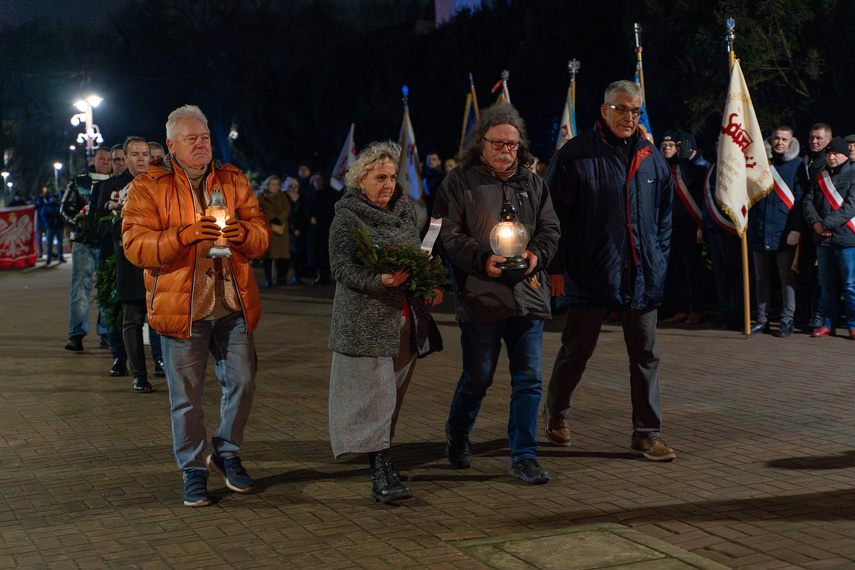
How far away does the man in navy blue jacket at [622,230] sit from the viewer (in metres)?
6.30

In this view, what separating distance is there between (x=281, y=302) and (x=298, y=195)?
4.87 metres

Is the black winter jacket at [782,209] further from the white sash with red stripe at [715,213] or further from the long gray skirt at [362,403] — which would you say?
the long gray skirt at [362,403]

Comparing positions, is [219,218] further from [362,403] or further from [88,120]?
[88,120]

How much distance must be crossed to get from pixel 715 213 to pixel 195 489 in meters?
7.92

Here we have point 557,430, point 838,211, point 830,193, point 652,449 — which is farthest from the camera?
point 830,193

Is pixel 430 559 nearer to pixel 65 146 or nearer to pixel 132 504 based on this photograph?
pixel 132 504

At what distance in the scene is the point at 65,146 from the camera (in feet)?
222

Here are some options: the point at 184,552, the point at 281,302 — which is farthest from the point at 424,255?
the point at 281,302

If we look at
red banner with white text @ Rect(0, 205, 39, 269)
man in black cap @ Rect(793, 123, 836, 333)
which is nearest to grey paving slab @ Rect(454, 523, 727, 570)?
man in black cap @ Rect(793, 123, 836, 333)

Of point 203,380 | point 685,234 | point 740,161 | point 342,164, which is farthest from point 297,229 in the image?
point 203,380

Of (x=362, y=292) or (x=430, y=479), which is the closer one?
(x=362, y=292)

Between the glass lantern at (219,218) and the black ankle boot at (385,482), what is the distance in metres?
1.34

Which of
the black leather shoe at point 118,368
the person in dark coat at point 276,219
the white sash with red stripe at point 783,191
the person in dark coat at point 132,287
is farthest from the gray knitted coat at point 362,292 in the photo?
the person in dark coat at point 276,219

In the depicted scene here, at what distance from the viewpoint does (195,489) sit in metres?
5.49
